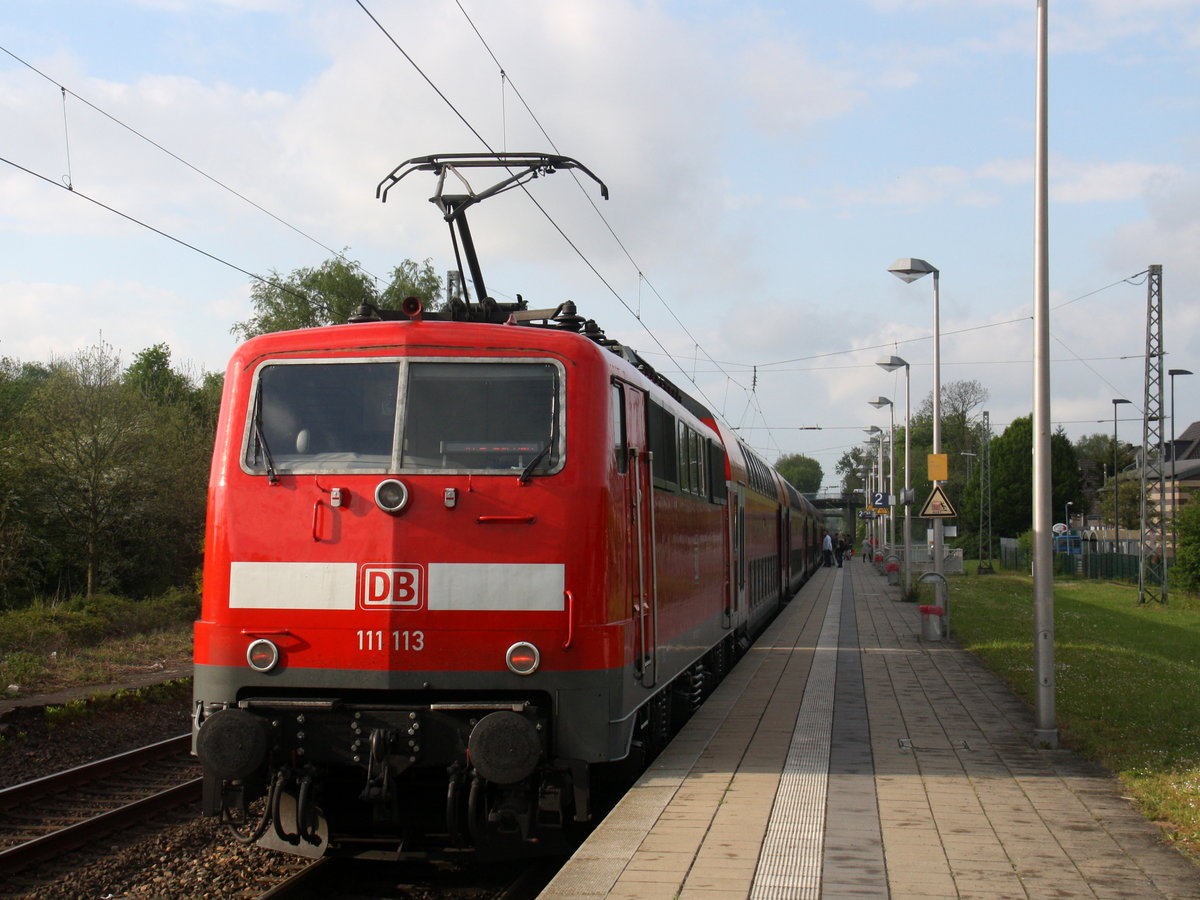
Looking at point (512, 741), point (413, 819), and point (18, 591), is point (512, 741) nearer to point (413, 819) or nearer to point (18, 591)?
point (413, 819)

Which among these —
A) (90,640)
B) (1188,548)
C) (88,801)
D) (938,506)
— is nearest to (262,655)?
(88,801)

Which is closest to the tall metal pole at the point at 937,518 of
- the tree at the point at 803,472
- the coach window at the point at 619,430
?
the coach window at the point at 619,430

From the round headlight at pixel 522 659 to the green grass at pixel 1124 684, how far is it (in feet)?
11.8

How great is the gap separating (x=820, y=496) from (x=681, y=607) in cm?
9405

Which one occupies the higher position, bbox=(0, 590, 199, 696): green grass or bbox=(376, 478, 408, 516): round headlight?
bbox=(376, 478, 408, 516): round headlight

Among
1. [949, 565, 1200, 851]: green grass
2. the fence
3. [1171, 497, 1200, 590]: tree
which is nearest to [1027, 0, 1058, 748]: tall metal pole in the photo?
[949, 565, 1200, 851]: green grass

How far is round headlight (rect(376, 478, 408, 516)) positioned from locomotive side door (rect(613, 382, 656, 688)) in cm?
140

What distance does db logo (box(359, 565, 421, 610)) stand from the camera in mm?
6453

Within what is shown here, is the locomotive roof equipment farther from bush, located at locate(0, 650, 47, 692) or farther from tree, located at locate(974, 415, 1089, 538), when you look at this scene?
tree, located at locate(974, 415, 1089, 538)

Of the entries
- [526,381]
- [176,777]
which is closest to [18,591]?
[176,777]

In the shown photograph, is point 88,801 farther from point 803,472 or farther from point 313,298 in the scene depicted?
point 803,472

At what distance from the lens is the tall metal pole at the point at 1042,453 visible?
30.6 ft

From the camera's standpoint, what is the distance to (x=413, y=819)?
6727 millimetres

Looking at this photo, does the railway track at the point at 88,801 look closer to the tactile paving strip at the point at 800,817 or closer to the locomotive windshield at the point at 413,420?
the locomotive windshield at the point at 413,420
